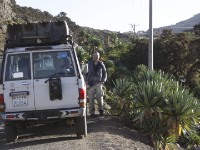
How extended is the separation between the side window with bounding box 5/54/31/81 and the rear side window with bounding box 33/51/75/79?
0.50ft

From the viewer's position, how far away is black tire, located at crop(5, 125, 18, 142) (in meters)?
10.2

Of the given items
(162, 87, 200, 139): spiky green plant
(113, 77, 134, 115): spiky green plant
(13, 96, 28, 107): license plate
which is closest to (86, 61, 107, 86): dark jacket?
(113, 77, 134, 115): spiky green plant

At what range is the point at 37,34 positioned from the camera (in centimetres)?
1075

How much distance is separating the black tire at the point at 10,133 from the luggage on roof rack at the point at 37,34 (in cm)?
187

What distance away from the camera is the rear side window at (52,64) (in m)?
9.98

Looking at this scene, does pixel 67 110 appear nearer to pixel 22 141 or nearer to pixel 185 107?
pixel 22 141

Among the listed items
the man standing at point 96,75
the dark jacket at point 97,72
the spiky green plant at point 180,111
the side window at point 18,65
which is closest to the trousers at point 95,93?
the man standing at point 96,75

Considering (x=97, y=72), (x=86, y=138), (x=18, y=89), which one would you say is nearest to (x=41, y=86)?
(x=18, y=89)

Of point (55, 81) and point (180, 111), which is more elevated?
point (55, 81)

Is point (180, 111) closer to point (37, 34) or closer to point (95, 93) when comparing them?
point (95, 93)

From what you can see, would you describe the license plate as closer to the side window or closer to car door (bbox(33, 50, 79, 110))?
car door (bbox(33, 50, 79, 110))

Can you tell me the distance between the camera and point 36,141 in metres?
10.5

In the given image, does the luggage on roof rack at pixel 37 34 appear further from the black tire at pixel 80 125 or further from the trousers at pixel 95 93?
the trousers at pixel 95 93

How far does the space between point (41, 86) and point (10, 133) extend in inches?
55.5
